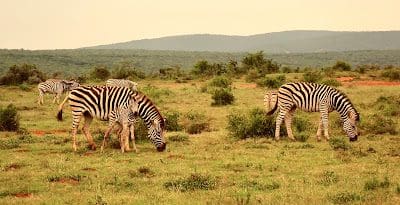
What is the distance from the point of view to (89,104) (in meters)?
14.2

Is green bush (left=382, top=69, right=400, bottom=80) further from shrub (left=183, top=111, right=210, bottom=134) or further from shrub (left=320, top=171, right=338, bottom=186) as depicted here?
shrub (left=320, top=171, right=338, bottom=186)

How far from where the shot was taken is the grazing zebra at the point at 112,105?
14.0 meters

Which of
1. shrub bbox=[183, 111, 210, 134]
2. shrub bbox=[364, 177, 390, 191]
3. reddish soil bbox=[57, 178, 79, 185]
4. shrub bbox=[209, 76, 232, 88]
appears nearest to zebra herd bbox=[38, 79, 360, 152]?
reddish soil bbox=[57, 178, 79, 185]

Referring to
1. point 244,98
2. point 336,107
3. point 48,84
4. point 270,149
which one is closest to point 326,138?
point 336,107

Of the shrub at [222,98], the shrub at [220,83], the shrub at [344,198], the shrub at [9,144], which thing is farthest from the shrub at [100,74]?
the shrub at [344,198]

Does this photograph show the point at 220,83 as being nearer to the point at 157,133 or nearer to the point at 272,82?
the point at 272,82

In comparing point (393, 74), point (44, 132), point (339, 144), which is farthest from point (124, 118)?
point (393, 74)

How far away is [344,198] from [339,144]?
527 cm

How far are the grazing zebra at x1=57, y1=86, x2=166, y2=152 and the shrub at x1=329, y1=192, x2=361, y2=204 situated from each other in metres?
5.76

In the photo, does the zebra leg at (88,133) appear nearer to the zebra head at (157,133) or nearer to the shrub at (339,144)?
the zebra head at (157,133)

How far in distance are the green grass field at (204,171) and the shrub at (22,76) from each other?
2512 centimetres

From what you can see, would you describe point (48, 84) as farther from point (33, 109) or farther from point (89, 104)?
point (89, 104)

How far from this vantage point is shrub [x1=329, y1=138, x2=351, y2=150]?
14.1 m

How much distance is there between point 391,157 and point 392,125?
15.4 feet
